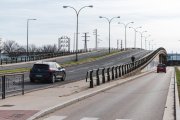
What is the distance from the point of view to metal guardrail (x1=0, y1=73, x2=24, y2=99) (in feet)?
68.9

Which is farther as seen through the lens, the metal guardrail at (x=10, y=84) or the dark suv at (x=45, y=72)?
the dark suv at (x=45, y=72)

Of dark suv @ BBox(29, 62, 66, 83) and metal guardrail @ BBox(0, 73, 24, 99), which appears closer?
metal guardrail @ BBox(0, 73, 24, 99)

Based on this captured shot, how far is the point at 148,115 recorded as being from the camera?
16.6 m

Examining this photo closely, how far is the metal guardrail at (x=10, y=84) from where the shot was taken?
21.0 m

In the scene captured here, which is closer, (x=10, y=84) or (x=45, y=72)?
(x=10, y=84)

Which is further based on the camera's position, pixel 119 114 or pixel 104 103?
pixel 104 103

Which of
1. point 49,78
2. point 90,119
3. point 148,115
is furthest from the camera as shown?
point 49,78

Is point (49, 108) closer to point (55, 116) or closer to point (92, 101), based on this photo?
point (55, 116)

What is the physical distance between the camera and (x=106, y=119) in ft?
49.9

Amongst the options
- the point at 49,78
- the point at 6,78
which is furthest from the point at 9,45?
the point at 6,78

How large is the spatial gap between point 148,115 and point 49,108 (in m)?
3.38

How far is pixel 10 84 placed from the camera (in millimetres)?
22078

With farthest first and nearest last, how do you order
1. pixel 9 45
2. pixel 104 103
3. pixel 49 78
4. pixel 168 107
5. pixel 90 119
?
pixel 9 45, pixel 49 78, pixel 104 103, pixel 168 107, pixel 90 119

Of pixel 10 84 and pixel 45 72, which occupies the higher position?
pixel 10 84
